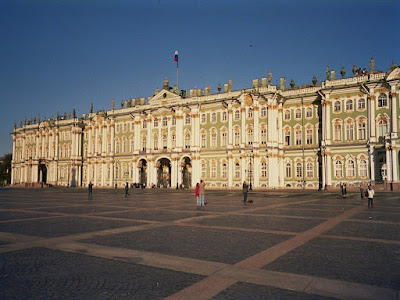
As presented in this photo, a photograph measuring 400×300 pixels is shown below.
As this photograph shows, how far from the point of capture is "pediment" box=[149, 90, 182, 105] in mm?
72688

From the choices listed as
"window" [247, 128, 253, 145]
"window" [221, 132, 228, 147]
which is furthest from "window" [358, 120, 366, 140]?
"window" [221, 132, 228, 147]

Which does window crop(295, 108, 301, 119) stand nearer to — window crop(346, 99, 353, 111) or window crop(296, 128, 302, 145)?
window crop(296, 128, 302, 145)

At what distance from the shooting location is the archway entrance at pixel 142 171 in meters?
76.5

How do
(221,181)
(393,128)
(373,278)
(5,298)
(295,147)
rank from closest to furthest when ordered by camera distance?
(5,298) < (373,278) < (393,128) < (295,147) < (221,181)

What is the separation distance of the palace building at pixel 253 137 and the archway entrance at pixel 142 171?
20 centimetres

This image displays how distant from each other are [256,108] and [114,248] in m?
53.8

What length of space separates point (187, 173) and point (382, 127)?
3470cm

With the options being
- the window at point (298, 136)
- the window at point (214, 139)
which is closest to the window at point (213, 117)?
the window at point (214, 139)

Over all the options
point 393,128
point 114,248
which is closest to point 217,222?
point 114,248

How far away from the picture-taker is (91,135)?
285 feet

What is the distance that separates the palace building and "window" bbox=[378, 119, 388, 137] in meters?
0.13

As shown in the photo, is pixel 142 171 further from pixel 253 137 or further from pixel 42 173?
pixel 42 173

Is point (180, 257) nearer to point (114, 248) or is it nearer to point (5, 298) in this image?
point (114, 248)

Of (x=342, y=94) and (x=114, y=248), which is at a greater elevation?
(x=342, y=94)
